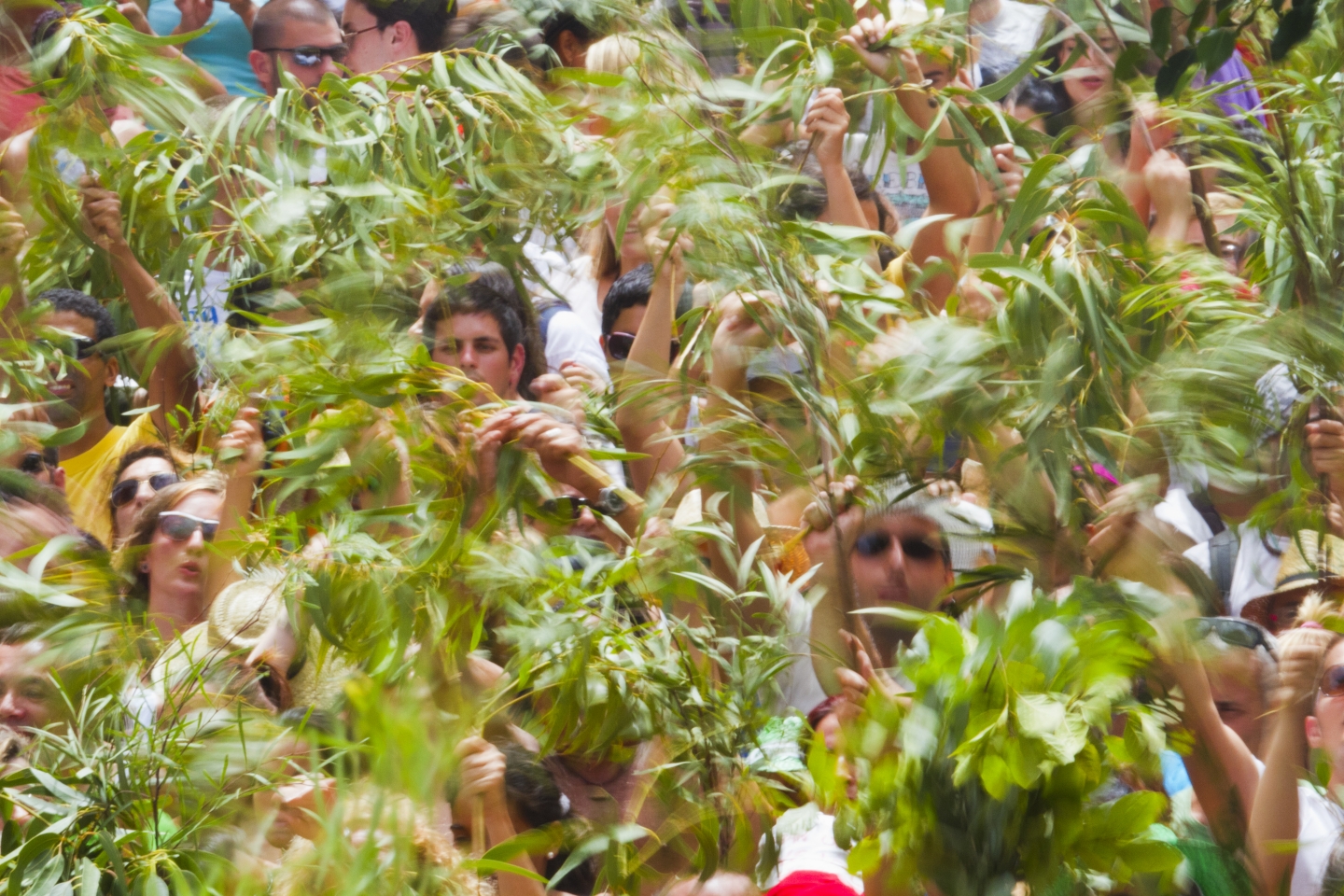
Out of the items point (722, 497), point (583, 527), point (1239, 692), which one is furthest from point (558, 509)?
point (1239, 692)

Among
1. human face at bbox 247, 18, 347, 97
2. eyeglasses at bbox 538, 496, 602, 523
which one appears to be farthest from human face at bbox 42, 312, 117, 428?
eyeglasses at bbox 538, 496, 602, 523

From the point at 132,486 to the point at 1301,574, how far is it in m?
2.39

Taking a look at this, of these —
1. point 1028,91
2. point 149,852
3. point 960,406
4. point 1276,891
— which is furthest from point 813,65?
point 1028,91

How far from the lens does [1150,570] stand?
1.59 m

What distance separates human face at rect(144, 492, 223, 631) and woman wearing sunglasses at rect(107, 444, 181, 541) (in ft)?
0.82

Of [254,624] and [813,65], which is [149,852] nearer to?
[254,624]

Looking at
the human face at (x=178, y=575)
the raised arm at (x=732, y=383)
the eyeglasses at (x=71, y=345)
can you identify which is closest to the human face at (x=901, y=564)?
the raised arm at (x=732, y=383)

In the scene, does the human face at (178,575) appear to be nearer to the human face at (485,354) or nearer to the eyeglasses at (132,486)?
the eyeglasses at (132,486)

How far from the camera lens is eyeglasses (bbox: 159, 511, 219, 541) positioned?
2877mm

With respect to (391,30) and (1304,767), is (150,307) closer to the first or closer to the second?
(391,30)

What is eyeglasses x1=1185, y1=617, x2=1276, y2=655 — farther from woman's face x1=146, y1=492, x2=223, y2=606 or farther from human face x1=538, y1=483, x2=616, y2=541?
woman's face x1=146, y1=492, x2=223, y2=606

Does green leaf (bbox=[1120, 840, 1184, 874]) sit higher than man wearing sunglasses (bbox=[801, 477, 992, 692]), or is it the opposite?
green leaf (bbox=[1120, 840, 1184, 874])

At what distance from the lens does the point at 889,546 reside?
7.10 ft

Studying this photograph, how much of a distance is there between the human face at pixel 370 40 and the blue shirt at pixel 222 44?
0.37m
